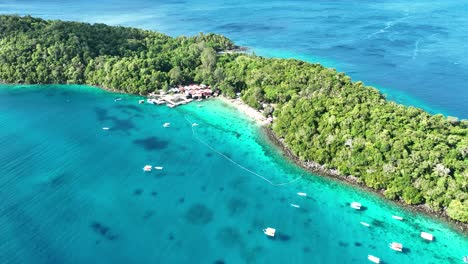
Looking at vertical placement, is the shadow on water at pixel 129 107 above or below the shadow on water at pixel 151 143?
above

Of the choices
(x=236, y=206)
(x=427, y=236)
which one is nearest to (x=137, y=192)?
(x=236, y=206)

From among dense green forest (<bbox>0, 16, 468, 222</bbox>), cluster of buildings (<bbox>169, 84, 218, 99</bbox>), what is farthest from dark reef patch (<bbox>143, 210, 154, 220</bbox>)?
cluster of buildings (<bbox>169, 84, 218, 99</bbox>)

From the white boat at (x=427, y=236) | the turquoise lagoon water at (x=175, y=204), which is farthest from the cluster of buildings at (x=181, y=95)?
the white boat at (x=427, y=236)

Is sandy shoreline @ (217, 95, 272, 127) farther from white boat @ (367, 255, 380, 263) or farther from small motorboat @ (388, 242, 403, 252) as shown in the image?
white boat @ (367, 255, 380, 263)

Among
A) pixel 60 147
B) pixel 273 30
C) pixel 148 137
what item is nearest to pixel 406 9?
pixel 273 30

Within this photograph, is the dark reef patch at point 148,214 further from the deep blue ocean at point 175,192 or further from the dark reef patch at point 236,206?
the dark reef patch at point 236,206

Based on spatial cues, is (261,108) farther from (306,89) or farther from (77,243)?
(77,243)

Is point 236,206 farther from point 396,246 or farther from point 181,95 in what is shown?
point 181,95
